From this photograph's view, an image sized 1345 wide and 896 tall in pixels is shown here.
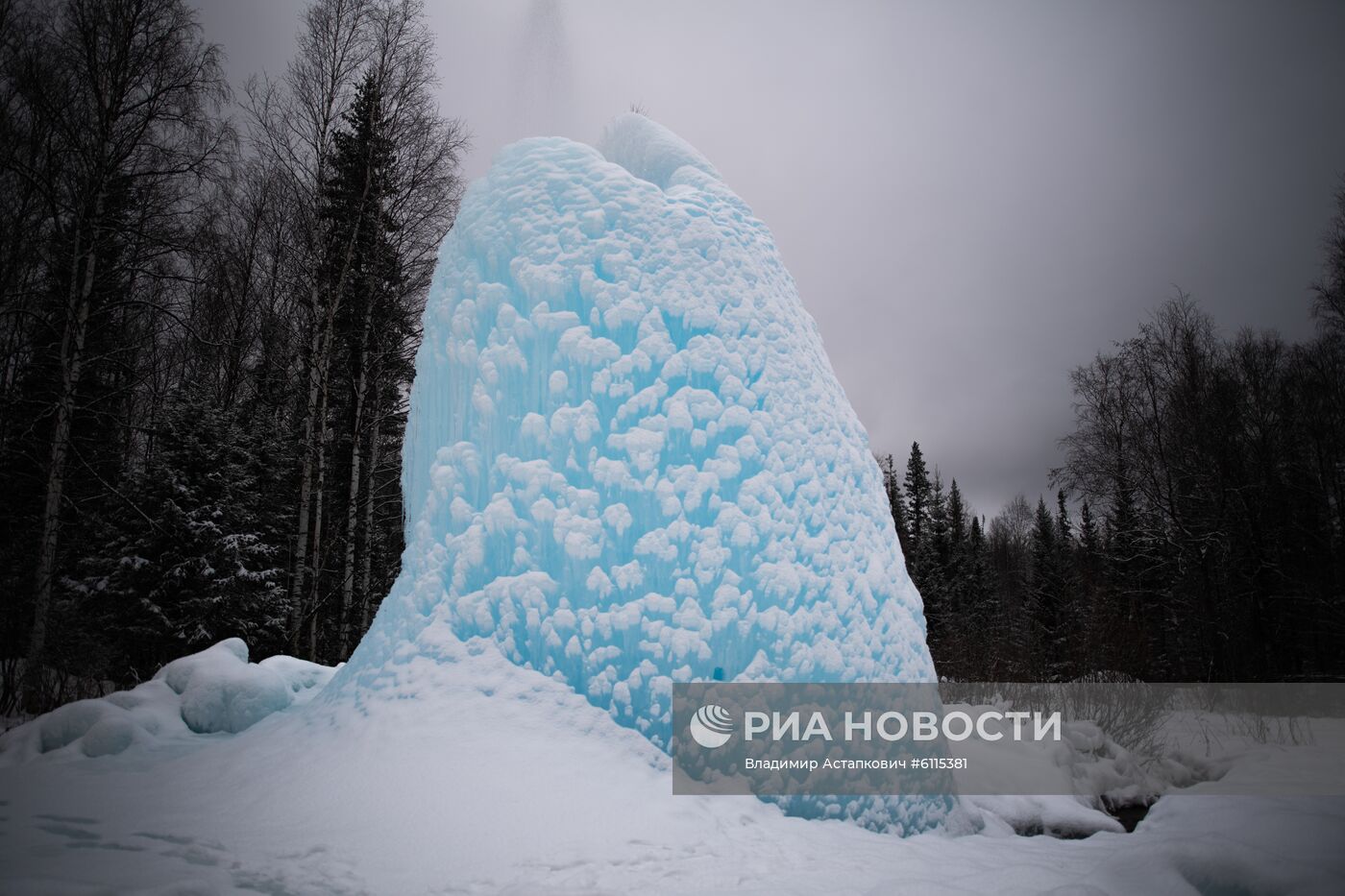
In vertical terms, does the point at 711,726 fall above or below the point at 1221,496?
below

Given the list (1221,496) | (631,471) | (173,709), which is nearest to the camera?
(631,471)

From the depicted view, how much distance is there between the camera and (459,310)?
361 cm

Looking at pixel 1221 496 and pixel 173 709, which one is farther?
pixel 1221 496

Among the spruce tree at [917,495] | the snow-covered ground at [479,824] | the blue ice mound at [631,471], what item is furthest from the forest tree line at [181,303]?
the spruce tree at [917,495]

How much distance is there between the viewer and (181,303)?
1020 centimetres

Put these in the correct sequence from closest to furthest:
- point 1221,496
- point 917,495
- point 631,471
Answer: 1. point 631,471
2. point 1221,496
3. point 917,495

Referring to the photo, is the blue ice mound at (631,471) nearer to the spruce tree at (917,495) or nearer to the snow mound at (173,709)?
the snow mound at (173,709)

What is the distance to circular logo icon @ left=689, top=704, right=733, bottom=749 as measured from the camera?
109 inches

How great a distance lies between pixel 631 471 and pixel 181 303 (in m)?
10.7

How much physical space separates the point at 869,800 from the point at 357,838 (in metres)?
2.11

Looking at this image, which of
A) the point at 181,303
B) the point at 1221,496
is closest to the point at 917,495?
the point at 1221,496

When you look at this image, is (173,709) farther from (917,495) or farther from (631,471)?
(917,495)

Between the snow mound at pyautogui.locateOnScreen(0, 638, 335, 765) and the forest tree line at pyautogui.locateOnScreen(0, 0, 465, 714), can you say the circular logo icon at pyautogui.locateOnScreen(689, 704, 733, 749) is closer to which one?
the snow mound at pyautogui.locateOnScreen(0, 638, 335, 765)

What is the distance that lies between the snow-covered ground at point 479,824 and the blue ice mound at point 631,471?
0.23m
